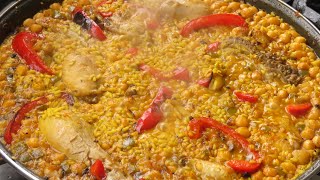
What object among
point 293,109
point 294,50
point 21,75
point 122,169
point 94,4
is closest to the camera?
point 122,169

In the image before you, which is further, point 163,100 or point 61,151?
point 163,100

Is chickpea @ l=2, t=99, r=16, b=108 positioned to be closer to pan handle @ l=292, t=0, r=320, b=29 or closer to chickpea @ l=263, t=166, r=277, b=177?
chickpea @ l=263, t=166, r=277, b=177

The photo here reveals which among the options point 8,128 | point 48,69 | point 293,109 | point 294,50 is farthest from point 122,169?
point 294,50

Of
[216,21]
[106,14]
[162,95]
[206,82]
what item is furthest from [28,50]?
[216,21]

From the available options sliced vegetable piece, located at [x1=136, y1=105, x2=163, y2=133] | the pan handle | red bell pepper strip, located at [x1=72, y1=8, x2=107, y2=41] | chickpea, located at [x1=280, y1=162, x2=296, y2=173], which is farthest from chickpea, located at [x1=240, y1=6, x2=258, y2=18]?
chickpea, located at [x1=280, y1=162, x2=296, y2=173]

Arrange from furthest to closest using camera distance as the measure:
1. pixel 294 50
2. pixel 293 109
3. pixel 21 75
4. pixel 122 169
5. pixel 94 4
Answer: pixel 94 4 < pixel 294 50 < pixel 21 75 < pixel 293 109 < pixel 122 169

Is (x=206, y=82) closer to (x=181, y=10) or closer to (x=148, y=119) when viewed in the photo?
(x=148, y=119)

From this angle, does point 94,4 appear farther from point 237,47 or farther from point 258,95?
point 258,95
